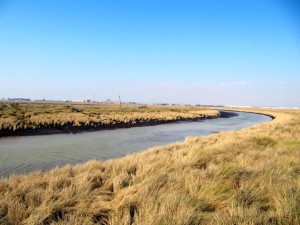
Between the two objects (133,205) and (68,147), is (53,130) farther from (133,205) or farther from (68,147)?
(133,205)

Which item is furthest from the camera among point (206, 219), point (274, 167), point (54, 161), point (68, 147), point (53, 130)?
point (53, 130)

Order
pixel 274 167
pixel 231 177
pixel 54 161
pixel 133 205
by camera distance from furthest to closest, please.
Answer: pixel 54 161
pixel 274 167
pixel 231 177
pixel 133 205

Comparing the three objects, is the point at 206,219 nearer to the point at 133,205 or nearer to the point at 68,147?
the point at 133,205

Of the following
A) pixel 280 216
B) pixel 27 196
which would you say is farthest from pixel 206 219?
pixel 27 196

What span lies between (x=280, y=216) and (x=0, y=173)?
8.56 meters

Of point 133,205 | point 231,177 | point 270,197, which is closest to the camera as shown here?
point 133,205

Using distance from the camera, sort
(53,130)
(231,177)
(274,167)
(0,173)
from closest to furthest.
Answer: (231,177)
(274,167)
(0,173)
(53,130)

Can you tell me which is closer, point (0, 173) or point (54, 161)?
point (0, 173)

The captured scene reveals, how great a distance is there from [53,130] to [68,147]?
8.31 m

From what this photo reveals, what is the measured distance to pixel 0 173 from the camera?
9711mm

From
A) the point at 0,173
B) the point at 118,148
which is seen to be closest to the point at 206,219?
the point at 0,173

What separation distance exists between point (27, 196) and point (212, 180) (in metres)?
3.73

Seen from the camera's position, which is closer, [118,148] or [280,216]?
[280,216]

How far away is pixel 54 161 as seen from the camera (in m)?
12.1
